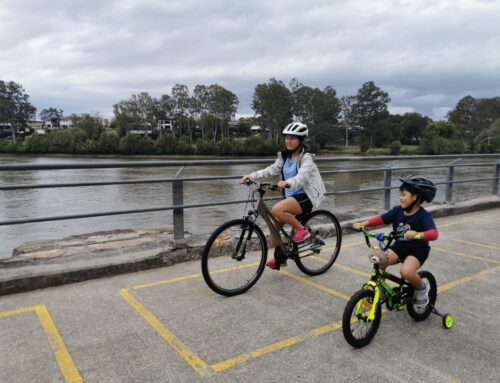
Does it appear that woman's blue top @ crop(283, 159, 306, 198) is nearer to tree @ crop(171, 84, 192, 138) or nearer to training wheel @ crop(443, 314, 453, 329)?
training wheel @ crop(443, 314, 453, 329)

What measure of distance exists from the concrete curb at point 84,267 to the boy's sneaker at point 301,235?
1.38m

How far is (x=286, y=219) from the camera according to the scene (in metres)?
4.24

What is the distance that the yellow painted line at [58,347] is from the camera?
268cm

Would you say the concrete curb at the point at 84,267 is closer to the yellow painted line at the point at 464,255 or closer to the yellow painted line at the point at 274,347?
the yellow painted line at the point at 274,347

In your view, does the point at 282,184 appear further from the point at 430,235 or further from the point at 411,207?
the point at 430,235

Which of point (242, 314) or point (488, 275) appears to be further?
point (488, 275)

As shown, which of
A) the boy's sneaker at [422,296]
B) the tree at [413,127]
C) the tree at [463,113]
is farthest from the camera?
the tree at [413,127]

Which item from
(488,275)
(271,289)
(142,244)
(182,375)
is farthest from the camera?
(142,244)

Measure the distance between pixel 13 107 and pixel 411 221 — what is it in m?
128

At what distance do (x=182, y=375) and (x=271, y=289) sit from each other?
1.67 metres

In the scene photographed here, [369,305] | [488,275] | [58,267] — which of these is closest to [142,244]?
[58,267]

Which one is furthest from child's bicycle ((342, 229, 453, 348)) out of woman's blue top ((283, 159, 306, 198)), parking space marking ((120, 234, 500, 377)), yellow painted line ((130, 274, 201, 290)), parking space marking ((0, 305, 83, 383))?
yellow painted line ((130, 274, 201, 290))

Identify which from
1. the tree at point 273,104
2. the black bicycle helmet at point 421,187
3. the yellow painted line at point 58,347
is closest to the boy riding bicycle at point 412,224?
the black bicycle helmet at point 421,187

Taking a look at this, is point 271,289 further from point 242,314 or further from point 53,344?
point 53,344
